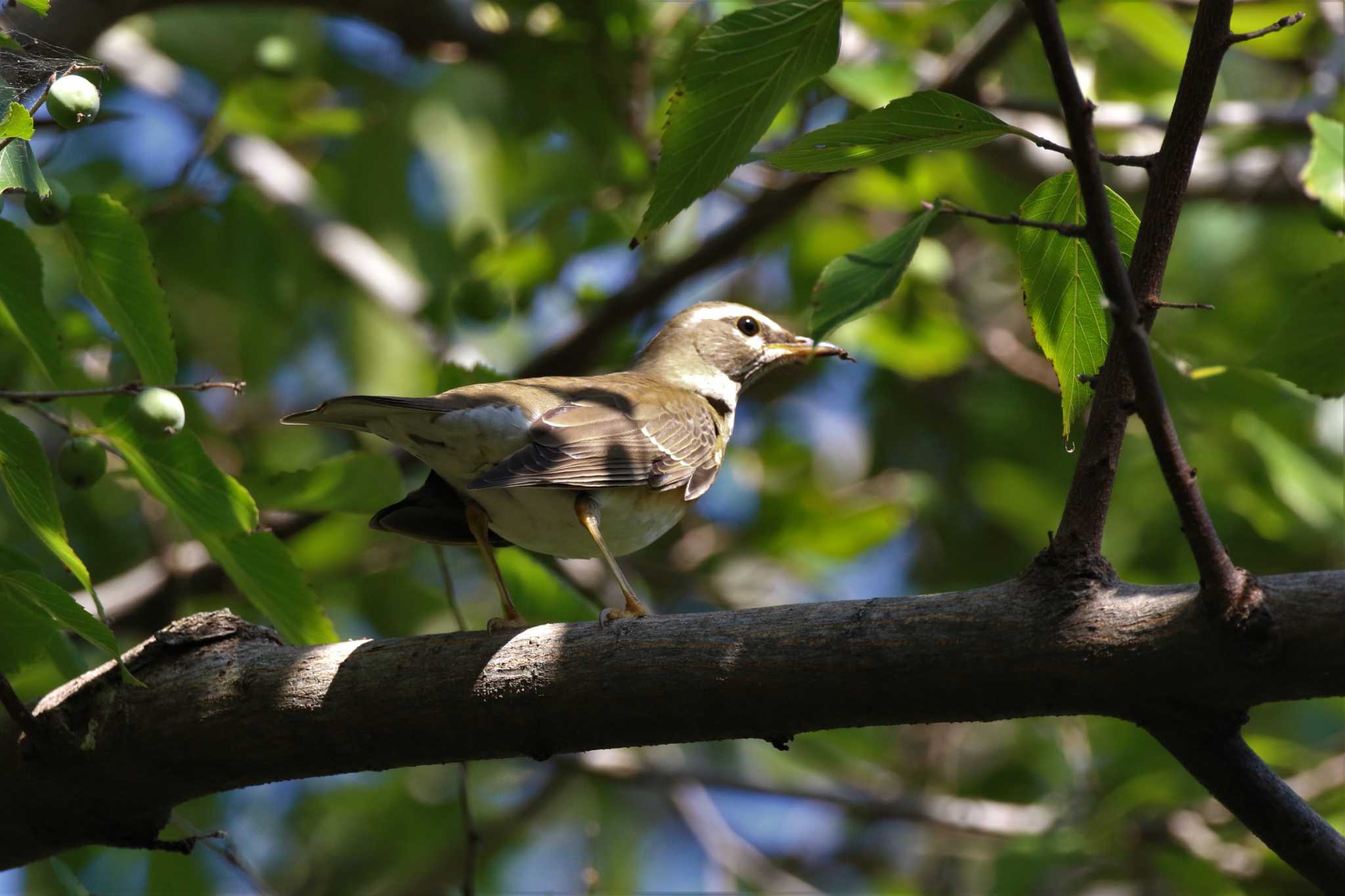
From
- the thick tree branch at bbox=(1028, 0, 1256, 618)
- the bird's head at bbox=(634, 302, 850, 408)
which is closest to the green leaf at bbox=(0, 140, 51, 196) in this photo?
the thick tree branch at bbox=(1028, 0, 1256, 618)

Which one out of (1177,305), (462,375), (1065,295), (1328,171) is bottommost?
(462,375)

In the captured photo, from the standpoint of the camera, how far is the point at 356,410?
4.35 metres

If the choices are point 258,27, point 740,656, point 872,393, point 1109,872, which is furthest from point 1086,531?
point 872,393

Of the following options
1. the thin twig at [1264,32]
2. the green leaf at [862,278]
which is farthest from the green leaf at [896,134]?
the thin twig at [1264,32]

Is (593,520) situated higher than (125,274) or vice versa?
(125,274)

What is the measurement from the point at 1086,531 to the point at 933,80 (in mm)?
4488

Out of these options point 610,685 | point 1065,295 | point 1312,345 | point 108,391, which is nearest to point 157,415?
point 108,391

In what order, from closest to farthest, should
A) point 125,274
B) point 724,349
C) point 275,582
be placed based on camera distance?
point 125,274 < point 275,582 < point 724,349

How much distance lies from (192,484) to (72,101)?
0.98 metres

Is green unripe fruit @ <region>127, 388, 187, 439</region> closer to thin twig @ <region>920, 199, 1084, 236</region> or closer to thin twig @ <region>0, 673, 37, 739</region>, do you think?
thin twig @ <region>0, 673, 37, 739</region>

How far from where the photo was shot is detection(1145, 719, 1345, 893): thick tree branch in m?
2.70

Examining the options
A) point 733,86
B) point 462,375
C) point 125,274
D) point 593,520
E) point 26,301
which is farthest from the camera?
point 593,520

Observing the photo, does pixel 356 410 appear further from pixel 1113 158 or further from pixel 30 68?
pixel 1113 158

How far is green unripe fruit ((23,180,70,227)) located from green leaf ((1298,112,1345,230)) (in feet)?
10.2
